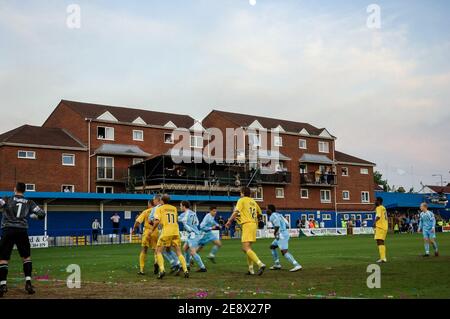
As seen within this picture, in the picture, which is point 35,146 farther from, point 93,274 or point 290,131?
point 93,274

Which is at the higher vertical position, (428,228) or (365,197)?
(365,197)

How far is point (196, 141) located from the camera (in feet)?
228

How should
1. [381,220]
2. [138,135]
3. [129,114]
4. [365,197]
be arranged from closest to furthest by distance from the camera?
1. [381,220]
2. [138,135]
3. [129,114]
4. [365,197]

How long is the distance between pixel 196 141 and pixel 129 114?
27.1 ft

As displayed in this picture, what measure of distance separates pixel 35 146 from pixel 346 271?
44.8m

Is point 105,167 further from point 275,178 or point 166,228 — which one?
point 166,228

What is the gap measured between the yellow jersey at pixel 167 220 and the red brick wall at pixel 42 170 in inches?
1595

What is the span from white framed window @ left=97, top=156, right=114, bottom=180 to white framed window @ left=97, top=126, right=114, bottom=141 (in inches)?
88.2

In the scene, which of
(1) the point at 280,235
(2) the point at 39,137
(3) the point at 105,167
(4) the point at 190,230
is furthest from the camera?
(3) the point at 105,167

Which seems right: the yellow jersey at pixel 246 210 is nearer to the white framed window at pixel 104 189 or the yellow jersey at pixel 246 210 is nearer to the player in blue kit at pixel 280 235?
the player in blue kit at pixel 280 235

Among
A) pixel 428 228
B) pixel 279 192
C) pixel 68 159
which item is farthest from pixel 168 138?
pixel 428 228


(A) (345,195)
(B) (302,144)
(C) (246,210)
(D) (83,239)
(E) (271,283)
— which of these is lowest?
(D) (83,239)

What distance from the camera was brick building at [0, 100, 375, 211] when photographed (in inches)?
2245

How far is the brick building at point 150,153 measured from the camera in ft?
187
